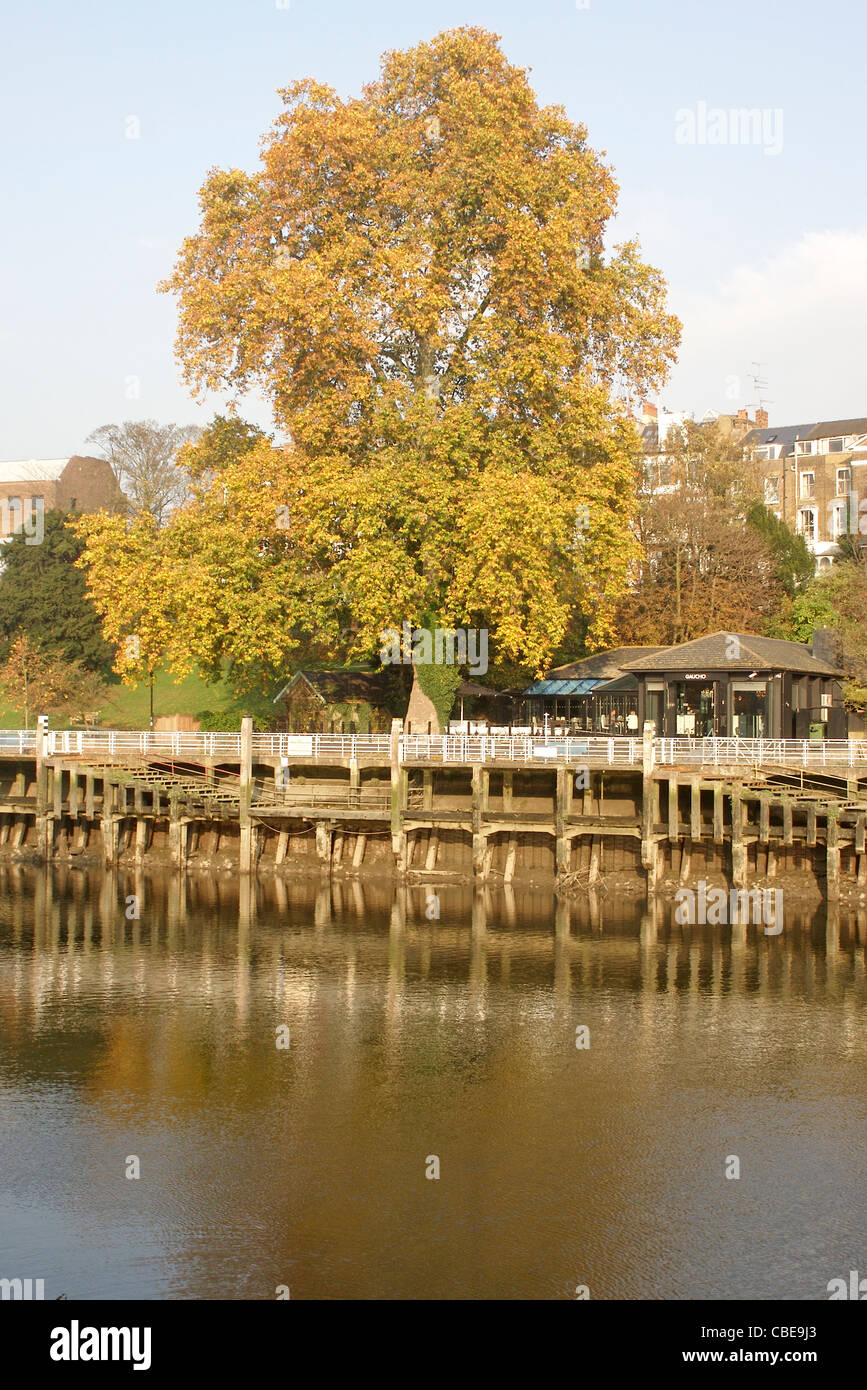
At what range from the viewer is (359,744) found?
46.9 metres

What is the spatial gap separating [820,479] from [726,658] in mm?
45892

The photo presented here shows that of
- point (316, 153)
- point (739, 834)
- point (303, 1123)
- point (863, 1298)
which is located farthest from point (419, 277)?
point (863, 1298)

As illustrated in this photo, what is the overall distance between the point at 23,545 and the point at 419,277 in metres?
39.2

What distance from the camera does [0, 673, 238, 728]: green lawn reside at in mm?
71688

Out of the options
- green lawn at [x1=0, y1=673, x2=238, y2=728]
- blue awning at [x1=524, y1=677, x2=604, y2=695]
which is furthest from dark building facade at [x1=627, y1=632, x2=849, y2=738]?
green lawn at [x1=0, y1=673, x2=238, y2=728]

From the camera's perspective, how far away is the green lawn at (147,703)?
71688mm

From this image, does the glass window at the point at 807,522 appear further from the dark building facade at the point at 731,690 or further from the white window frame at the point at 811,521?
the dark building facade at the point at 731,690

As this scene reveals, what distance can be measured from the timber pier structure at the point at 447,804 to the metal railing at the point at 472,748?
0.24ft

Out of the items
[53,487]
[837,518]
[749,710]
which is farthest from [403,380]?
[53,487]

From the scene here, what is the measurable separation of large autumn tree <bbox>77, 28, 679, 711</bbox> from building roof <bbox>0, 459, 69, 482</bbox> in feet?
180

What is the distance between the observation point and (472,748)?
44938 millimetres

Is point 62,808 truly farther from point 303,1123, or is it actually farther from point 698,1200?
point 698,1200

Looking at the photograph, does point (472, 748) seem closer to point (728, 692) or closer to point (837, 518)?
point (728, 692)

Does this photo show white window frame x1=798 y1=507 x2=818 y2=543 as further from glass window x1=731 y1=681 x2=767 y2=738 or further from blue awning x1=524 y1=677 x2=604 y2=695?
glass window x1=731 y1=681 x2=767 y2=738
